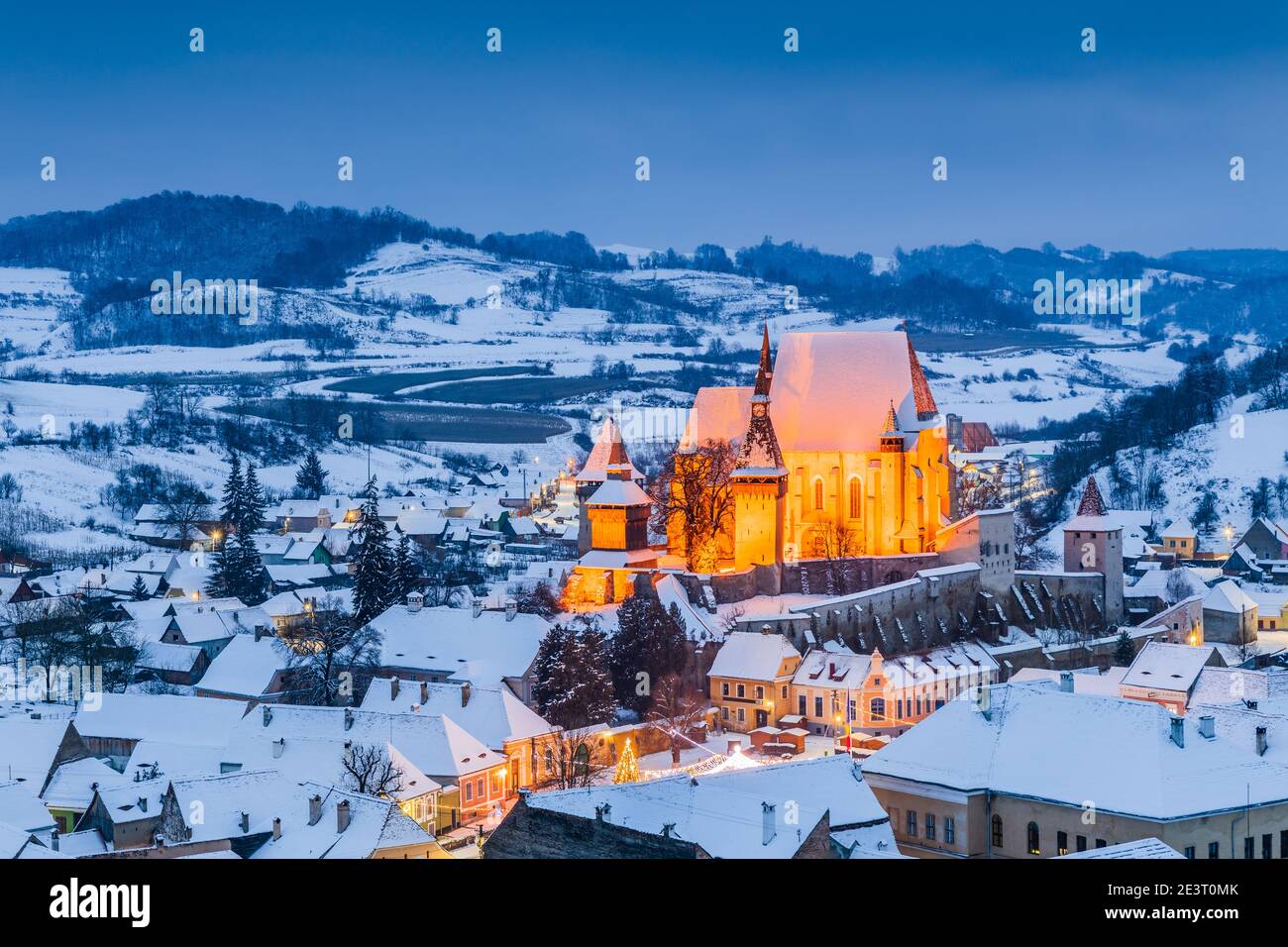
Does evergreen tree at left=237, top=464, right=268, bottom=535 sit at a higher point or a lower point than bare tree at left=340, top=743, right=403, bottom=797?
higher

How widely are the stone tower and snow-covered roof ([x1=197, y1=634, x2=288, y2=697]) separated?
85.8 feet

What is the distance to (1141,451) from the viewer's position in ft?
283

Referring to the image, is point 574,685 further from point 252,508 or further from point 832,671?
point 252,508

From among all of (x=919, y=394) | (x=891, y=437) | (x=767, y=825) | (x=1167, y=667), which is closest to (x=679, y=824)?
(x=767, y=825)

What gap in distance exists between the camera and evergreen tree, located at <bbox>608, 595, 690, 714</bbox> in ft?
131

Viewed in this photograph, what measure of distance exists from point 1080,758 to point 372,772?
1270 cm

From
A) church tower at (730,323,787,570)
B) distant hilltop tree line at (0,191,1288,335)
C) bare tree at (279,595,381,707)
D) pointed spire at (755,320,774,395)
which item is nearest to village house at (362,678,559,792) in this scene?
bare tree at (279,595,381,707)

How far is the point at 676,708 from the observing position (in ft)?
129

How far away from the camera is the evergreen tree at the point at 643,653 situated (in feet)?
131

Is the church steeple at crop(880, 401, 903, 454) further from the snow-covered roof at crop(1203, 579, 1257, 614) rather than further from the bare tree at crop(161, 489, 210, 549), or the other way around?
the bare tree at crop(161, 489, 210, 549)

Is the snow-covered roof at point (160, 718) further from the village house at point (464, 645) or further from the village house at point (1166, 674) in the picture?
the village house at point (1166, 674)
